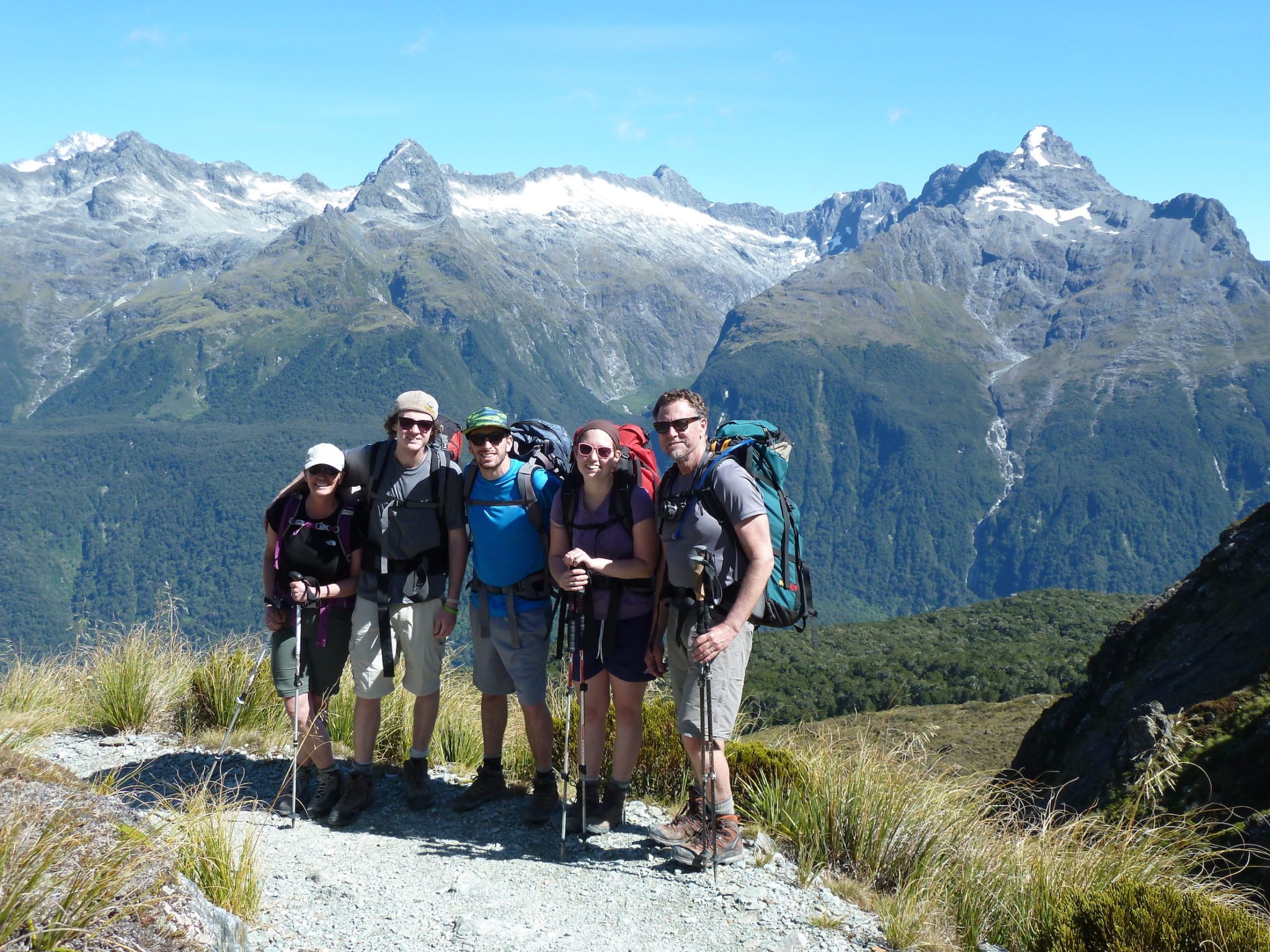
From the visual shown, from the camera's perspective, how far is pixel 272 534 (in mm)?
7637

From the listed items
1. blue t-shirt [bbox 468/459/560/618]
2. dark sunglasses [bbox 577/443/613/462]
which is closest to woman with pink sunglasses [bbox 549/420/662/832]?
dark sunglasses [bbox 577/443/613/462]

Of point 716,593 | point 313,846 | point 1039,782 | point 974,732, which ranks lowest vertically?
point 974,732

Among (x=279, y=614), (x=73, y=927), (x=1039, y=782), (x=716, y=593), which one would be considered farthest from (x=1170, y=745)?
(x=73, y=927)

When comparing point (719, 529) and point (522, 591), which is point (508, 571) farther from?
point (719, 529)

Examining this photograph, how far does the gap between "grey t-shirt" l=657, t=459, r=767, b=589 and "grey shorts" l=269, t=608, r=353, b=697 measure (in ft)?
9.33

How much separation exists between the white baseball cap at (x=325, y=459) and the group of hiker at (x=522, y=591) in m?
0.03

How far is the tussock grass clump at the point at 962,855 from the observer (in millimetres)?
5656

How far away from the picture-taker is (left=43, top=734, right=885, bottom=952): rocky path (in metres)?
5.58

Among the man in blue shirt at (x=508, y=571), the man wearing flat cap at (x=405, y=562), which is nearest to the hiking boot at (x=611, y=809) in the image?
the man in blue shirt at (x=508, y=571)

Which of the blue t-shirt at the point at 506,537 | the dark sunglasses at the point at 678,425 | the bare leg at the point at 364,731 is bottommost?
the bare leg at the point at 364,731

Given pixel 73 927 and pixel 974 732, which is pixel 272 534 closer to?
pixel 73 927

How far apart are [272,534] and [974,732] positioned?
2733cm

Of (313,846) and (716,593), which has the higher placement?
(716,593)

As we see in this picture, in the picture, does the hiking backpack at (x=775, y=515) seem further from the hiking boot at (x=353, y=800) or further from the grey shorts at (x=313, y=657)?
the hiking boot at (x=353, y=800)
